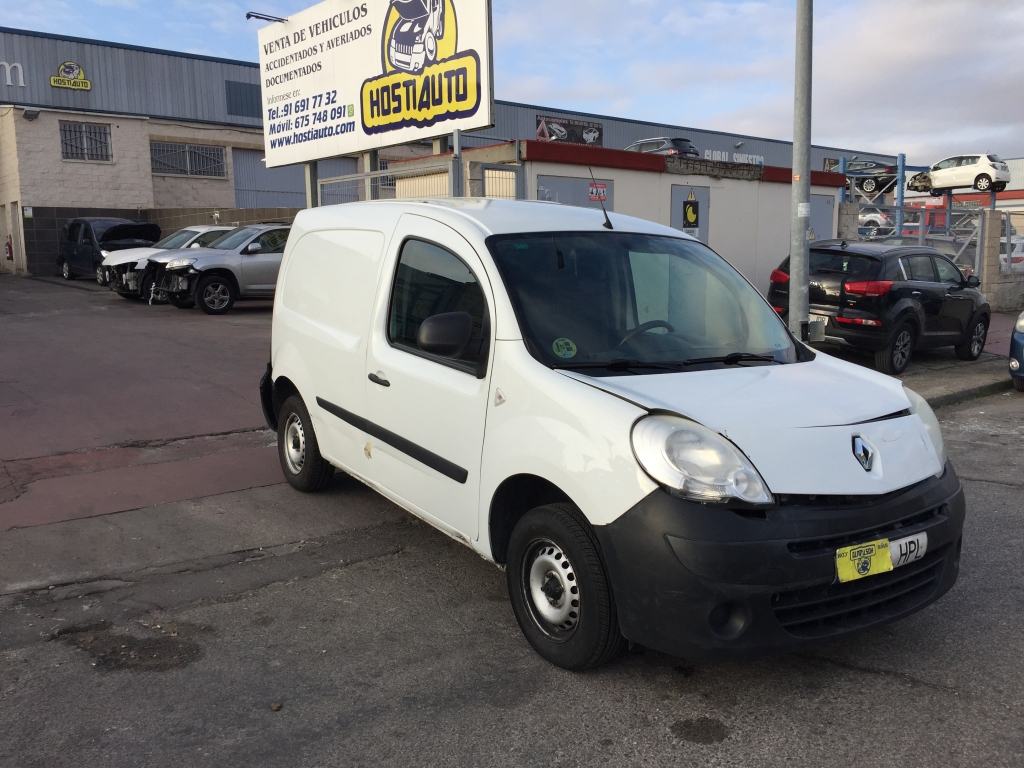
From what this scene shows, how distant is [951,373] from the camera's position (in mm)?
11367

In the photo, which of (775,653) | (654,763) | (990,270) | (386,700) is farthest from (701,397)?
(990,270)

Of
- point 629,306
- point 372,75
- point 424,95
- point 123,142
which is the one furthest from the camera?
point 123,142

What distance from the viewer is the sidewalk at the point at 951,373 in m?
10.0

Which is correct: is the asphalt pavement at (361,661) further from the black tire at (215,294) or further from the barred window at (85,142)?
the barred window at (85,142)

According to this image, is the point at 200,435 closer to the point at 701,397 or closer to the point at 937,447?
the point at 701,397

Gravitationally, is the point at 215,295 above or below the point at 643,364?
below

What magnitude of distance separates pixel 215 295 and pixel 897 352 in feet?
37.4

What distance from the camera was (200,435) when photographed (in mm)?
7547

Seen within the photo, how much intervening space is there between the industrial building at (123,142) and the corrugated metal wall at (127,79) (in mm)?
34

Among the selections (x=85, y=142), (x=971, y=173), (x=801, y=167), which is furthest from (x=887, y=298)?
(x=85, y=142)

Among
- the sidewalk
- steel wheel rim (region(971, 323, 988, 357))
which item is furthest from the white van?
steel wheel rim (region(971, 323, 988, 357))

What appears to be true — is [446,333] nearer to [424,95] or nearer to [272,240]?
[424,95]

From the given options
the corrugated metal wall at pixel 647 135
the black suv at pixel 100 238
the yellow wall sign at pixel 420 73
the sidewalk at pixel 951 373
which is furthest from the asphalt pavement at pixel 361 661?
the corrugated metal wall at pixel 647 135

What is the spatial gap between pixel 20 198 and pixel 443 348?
27702 mm
